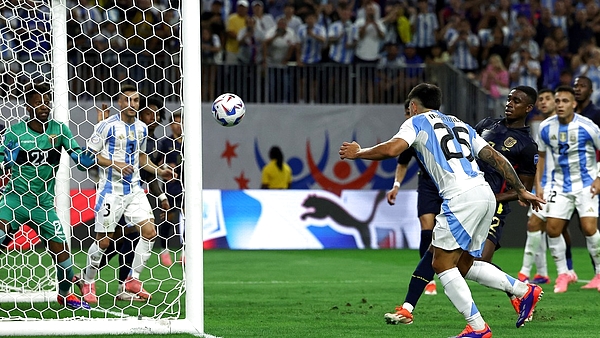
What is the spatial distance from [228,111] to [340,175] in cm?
1163

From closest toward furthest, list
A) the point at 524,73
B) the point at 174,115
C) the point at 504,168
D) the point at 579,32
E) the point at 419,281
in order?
the point at 504,168, the point at 419,281, the point at 174,115, the point at 524,73, the point at 579,32

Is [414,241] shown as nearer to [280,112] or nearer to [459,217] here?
[280,112]

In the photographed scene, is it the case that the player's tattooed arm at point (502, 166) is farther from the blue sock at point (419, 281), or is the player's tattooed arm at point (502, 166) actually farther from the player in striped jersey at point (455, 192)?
the blue sock at point (419, 281)

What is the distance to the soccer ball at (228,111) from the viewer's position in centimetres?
830

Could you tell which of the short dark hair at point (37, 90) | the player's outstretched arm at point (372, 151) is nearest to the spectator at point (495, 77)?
the short dark hair at point (37, 90)

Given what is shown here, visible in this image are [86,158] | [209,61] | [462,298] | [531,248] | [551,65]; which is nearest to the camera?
[462,298]

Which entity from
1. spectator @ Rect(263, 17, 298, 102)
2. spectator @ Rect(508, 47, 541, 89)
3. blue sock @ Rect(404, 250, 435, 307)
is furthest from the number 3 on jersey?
spectator @ Rect(508, 47, 541, 89)

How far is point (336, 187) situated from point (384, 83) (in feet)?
7.56

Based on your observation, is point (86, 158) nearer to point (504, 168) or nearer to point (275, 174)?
point (504, 168)

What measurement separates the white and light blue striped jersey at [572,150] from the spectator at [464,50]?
9.40m

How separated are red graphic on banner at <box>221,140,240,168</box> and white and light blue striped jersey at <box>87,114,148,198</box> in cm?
958

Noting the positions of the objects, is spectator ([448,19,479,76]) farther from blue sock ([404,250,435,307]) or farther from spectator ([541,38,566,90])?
blue sock ([404,250,435,307])

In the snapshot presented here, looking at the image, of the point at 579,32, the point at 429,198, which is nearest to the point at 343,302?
the point at 429,198

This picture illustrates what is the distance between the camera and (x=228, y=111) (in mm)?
8336
